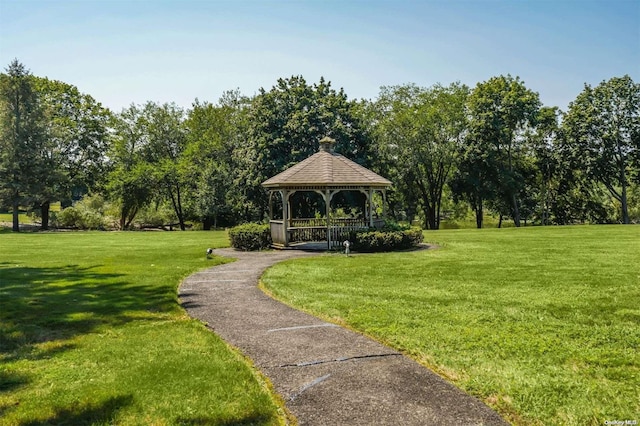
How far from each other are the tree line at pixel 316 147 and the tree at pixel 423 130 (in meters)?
0.14

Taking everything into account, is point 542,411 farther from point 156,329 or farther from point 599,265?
point 599,265

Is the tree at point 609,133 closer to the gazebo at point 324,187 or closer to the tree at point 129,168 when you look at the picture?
the gazebo at point 324,187

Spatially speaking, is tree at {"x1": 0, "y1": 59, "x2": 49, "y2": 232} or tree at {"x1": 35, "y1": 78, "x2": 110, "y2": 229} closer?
tree at {"x1": 0, "y1": 59, "x2": 49, "y2": 232}

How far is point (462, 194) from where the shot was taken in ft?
152

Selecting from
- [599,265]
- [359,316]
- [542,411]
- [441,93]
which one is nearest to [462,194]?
[441,93]

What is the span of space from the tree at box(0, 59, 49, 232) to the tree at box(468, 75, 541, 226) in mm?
40021

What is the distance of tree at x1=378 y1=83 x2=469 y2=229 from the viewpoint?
→ 42156 mm

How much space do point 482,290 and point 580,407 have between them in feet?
18.6

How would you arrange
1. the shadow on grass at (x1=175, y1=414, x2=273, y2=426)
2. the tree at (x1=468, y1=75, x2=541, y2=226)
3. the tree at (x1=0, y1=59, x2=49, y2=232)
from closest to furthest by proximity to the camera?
1. the shadow on grass at (x1=175, y1=414, x2=273, y2=426)
2. the tree at (x1=0, y1=59, x2=49, y2=232)
3. the tree at (x1=468, y1=75, x2=541, y2=226)

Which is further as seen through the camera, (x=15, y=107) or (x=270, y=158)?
(x=15, y=107)

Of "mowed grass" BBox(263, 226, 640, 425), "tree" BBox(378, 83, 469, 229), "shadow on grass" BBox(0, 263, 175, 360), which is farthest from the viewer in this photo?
"tree" BBox(378, 83, 469, 229)

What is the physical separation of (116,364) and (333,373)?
9.40ft

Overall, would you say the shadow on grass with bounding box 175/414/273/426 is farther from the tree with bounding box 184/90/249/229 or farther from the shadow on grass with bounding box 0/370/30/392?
the tree with bounding box 184/90/249/229

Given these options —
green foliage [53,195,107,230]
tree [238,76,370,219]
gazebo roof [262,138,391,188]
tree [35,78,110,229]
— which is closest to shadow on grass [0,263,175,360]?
gazebo roof [262,138,391,188]
